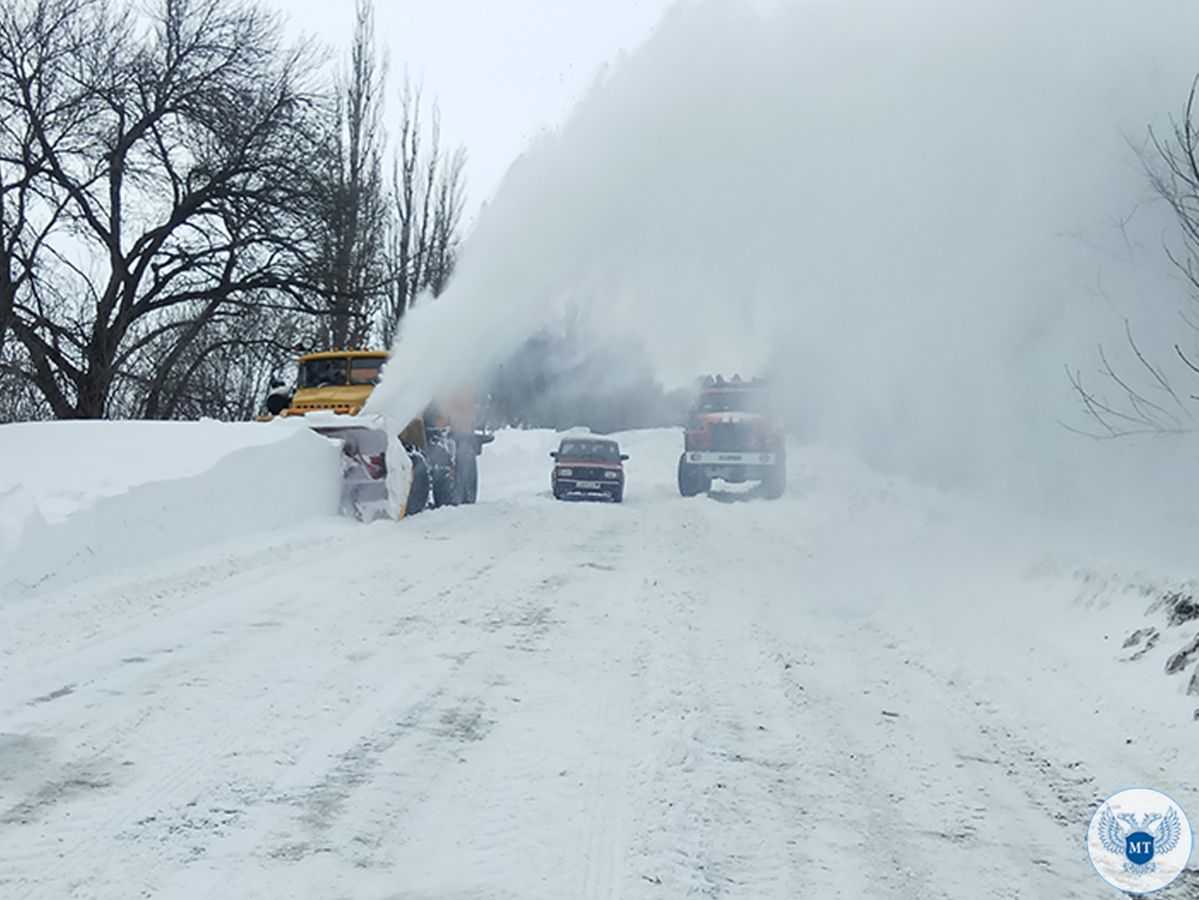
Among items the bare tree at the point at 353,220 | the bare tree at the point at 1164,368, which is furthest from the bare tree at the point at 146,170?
the bare tree at the point at 1164,368

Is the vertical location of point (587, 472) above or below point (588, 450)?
below

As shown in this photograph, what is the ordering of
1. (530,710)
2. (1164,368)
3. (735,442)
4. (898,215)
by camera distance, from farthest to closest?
(735,442) → (898,215) → (1164,368) → (530,710)

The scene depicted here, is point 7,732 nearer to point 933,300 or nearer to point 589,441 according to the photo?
point 933,300

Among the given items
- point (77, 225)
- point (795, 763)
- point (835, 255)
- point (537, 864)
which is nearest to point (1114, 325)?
point (835, 255)

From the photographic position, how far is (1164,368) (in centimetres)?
1070

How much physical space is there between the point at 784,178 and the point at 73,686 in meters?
10.2

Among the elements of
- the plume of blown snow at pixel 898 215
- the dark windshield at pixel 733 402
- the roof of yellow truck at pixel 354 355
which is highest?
the plume of blown snow at pixel 898 215

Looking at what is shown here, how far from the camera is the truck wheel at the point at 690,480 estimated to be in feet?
75.4

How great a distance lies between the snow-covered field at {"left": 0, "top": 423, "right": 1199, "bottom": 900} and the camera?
3828 mm

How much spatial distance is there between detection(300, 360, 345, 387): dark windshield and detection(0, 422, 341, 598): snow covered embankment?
3.45m

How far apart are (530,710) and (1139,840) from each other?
9.34 feet

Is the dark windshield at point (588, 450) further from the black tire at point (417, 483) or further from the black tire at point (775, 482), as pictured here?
the black tire at point (417, 483)

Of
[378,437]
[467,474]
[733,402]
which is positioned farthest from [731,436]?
[378,437]

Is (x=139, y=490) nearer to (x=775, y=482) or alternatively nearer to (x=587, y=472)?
(x=587, y=472)
